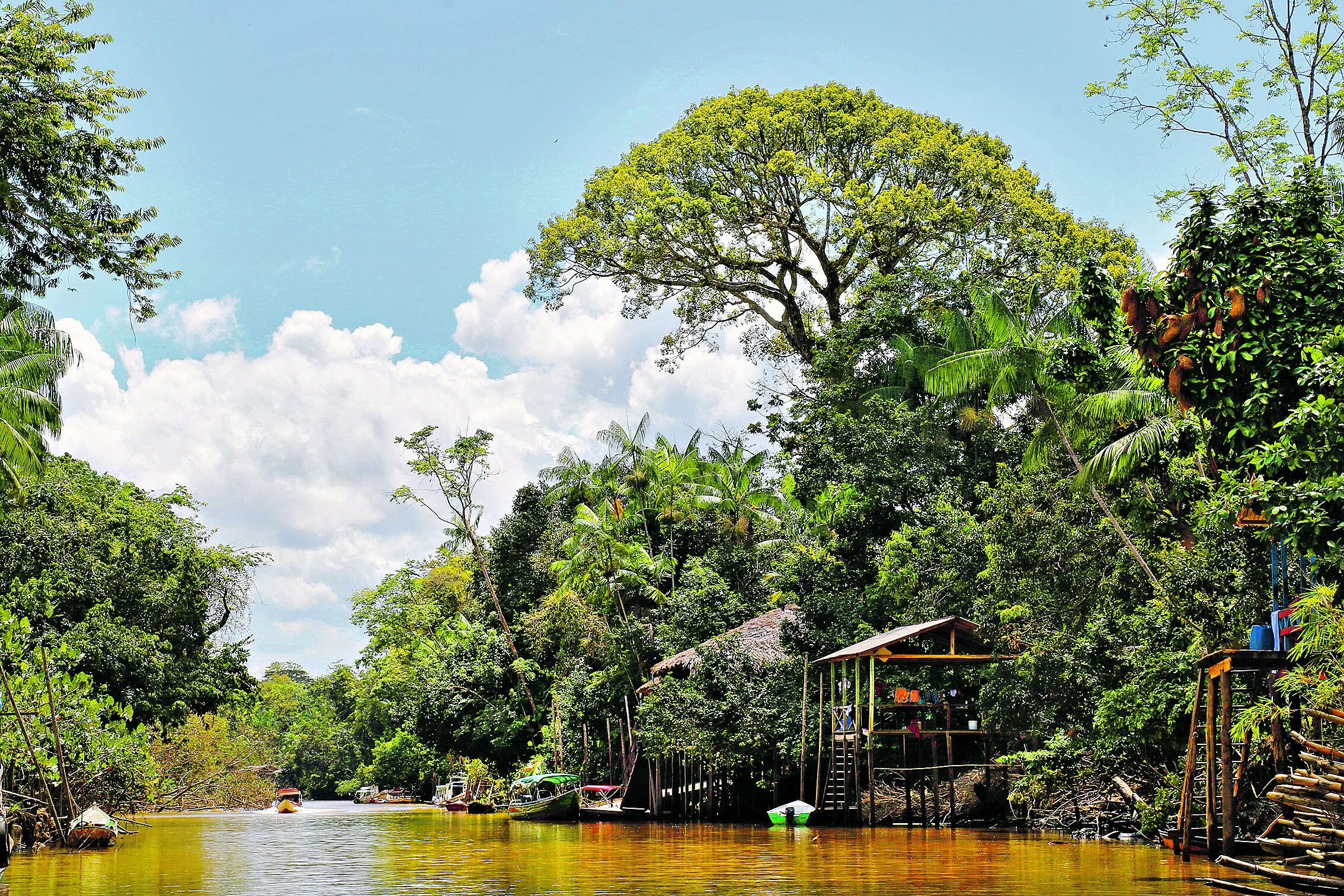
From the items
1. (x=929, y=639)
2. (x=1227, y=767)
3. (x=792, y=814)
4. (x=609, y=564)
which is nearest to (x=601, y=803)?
(x=609, y=564)

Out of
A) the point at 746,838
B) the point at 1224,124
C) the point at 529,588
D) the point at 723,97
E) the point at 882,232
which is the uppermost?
the point at 723,97

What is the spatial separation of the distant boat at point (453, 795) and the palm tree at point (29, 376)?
1988cm

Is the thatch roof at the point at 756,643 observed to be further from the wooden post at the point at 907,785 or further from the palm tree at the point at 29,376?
the palm tree at the point at 29,376

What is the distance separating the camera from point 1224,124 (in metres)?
15.5

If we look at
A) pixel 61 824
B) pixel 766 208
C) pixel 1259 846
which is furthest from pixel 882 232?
pixel 61 824

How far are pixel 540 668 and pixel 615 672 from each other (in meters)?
5.83

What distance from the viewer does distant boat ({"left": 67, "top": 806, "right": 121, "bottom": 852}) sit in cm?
1741

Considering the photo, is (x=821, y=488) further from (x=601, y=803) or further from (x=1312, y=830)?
(x=1312, y=830)

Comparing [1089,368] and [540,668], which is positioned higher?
[1089,368]

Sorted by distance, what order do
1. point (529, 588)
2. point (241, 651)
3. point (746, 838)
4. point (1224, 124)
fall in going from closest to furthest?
point (1224, 124) < point (746, 838) < point (241, 651) < point (529, 588)

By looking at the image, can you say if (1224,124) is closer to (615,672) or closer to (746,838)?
(746,838)

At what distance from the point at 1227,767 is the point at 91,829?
14.8m

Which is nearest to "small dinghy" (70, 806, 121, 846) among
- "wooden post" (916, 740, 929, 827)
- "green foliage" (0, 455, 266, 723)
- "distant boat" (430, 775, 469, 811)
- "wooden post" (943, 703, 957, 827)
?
"green foliage" (0, 455, 266, 723)

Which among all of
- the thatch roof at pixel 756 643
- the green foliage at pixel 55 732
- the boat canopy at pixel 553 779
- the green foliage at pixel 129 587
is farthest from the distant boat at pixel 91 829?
the boat canopy at pixel 553 779
